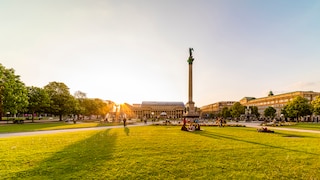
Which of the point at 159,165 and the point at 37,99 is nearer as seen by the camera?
the point at 159,165

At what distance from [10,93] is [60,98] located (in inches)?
1041

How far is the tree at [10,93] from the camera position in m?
58.8

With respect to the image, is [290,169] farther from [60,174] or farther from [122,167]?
[60,174]

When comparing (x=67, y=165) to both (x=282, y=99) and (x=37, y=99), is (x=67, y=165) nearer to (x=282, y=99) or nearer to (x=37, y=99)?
(x=37, y=99)

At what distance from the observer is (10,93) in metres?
58.4

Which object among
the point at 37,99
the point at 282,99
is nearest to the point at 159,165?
the point at 37,99

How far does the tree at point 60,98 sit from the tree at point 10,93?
18.8 m

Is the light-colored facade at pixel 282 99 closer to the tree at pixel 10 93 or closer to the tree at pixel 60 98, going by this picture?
the tree at pixel 60 98

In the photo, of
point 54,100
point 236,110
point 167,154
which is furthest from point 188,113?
point 236,110

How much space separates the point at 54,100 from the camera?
84.8 metres

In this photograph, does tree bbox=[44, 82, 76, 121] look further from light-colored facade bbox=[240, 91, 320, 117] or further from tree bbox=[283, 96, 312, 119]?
light-colored facade bbox=[240, 91, 320, 117]

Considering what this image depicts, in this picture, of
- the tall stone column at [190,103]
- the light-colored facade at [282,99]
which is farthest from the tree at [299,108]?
the tall stone column at [190,103]

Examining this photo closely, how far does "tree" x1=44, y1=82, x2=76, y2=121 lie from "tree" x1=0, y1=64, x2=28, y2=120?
18755 millimetres

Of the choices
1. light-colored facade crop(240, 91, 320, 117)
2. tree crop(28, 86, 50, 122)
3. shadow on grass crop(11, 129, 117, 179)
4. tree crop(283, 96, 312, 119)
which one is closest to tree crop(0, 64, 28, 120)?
tree crop(28, 86, 50, 122)
